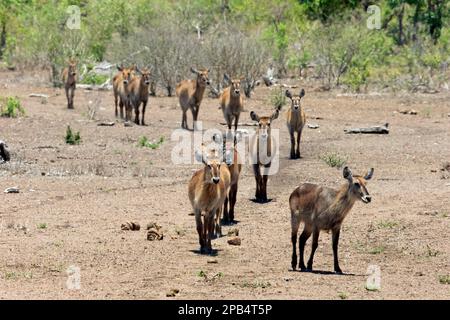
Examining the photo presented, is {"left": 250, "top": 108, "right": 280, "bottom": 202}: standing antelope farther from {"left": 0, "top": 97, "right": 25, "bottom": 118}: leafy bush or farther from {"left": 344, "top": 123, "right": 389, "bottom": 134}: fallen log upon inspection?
{"left": 0, "top": 97, "right": 25, "bottom": 118}: leafy bush

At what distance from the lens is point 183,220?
16.2m

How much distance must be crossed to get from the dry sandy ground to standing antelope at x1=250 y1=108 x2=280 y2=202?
27 cm

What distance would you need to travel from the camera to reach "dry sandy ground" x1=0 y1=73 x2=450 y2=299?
38.2ft

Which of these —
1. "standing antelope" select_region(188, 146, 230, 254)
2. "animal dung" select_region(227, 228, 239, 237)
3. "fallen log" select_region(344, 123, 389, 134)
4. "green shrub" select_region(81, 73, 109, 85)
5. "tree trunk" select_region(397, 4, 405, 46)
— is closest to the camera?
"standing antelope" select_region(188, 146, 230, 254)

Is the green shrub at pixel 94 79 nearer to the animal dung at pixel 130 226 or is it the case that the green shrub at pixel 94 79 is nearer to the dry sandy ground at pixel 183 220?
the dry sandy ground at pixel 183 220

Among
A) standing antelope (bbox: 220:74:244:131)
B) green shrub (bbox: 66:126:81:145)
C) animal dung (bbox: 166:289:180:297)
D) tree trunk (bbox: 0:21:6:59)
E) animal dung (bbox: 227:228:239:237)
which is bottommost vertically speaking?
animal dung (bbox: 227:228:239:237)

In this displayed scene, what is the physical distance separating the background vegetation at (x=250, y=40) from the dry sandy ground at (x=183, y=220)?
836 centimetres

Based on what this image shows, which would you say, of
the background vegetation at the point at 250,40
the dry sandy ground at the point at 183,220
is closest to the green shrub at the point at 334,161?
the dry sandy ground at the point at 183,220

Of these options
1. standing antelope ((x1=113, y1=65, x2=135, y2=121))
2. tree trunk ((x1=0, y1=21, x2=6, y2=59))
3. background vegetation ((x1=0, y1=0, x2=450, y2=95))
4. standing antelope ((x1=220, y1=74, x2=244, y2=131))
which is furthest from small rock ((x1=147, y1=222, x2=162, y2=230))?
tree trunk ((x1=0, y1=21, x2=6, y2=59))

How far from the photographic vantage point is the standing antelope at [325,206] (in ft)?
40.4

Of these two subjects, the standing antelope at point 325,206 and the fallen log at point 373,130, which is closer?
the standing antelope at point 325,206

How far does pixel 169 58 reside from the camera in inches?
1430
